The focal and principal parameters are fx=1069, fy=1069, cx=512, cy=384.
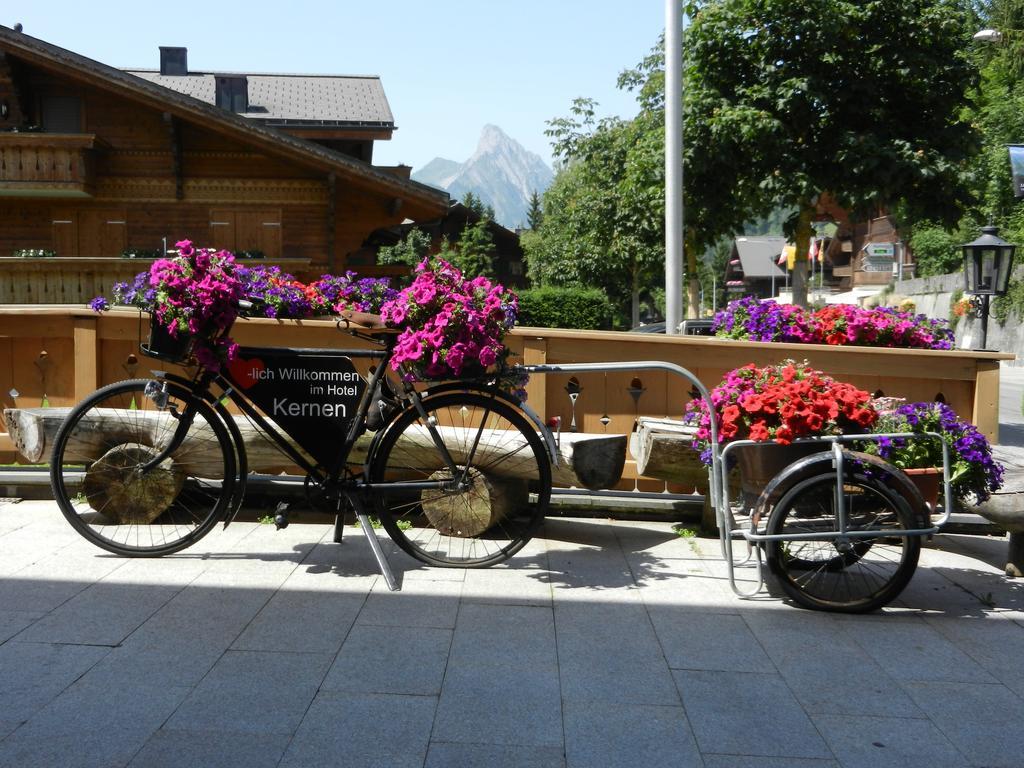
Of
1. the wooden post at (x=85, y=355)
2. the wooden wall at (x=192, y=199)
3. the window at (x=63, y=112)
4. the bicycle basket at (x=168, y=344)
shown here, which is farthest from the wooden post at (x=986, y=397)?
the window at (x=63, y=112)

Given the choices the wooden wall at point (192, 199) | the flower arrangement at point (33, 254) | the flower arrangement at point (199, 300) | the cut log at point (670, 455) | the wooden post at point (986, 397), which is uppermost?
the wooden wall at point (192, 199)

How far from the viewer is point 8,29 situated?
77.7 ft

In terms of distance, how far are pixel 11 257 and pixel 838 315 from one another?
21963 mm

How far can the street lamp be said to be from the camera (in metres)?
13.1

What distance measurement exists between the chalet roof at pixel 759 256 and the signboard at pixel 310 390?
97.4 m

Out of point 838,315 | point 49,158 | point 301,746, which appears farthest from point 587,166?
point 301,746

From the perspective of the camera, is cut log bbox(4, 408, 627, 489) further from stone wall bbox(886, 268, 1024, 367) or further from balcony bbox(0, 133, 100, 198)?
stone wall bbox(886, 268, 1024, 367)

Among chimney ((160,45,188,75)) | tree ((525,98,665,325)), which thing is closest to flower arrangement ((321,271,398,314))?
tree ((525,98,665,325))

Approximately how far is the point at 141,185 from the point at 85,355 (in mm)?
19614

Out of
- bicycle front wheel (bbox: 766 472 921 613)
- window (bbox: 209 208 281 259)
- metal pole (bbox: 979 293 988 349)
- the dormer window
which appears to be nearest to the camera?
bicycle front wheel (bbox: 766 472 921 613)

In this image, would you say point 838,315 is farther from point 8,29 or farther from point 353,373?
point 8,29

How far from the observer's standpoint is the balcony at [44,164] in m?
23.8

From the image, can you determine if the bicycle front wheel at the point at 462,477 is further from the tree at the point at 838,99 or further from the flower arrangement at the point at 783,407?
the tree at the point at 838,99

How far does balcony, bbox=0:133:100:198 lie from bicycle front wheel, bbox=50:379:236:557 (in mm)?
19586
